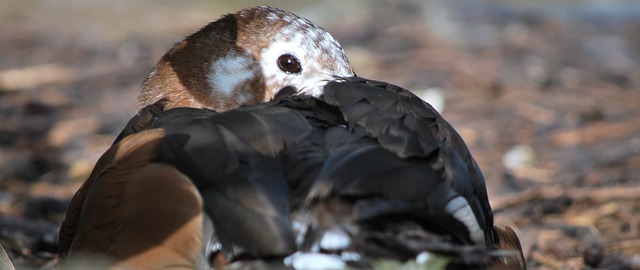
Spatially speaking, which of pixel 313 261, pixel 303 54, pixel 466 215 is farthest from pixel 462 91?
pixel 313 261

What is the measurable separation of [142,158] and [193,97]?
1545 mm

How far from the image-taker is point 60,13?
11.9 metres

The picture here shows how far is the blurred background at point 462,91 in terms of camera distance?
18.6 ft

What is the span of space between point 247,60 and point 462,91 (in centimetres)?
405

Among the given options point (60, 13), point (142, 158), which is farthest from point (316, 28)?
point (60, 13)

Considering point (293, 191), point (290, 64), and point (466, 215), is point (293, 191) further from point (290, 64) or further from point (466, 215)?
point (290, 64)

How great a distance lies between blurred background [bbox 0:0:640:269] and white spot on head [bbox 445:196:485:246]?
1.67m

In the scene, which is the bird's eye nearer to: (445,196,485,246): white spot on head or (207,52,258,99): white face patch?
(207,52,258,99): white face patch

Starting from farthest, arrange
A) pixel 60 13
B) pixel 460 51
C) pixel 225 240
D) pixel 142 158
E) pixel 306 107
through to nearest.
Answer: pixel 60 13 → pixel 460 51 → pixel 306 107 → pixel 142 158 → pixel 225 240

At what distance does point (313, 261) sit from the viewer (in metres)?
2.98

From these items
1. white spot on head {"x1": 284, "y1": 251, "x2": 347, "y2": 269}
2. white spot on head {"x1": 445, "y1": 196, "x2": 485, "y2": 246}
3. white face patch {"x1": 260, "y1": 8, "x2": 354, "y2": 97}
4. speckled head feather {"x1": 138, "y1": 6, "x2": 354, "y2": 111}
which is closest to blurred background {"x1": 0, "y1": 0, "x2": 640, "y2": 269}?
speckled head feather {"x1": 138, "y1": 6, "x2": 354, "y2": 111}

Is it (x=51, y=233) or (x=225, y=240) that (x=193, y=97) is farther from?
(x=225, y=240)

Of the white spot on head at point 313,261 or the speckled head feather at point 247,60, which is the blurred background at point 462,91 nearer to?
the speckled head feather at point 247,60

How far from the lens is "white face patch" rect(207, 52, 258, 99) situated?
4.74 m
